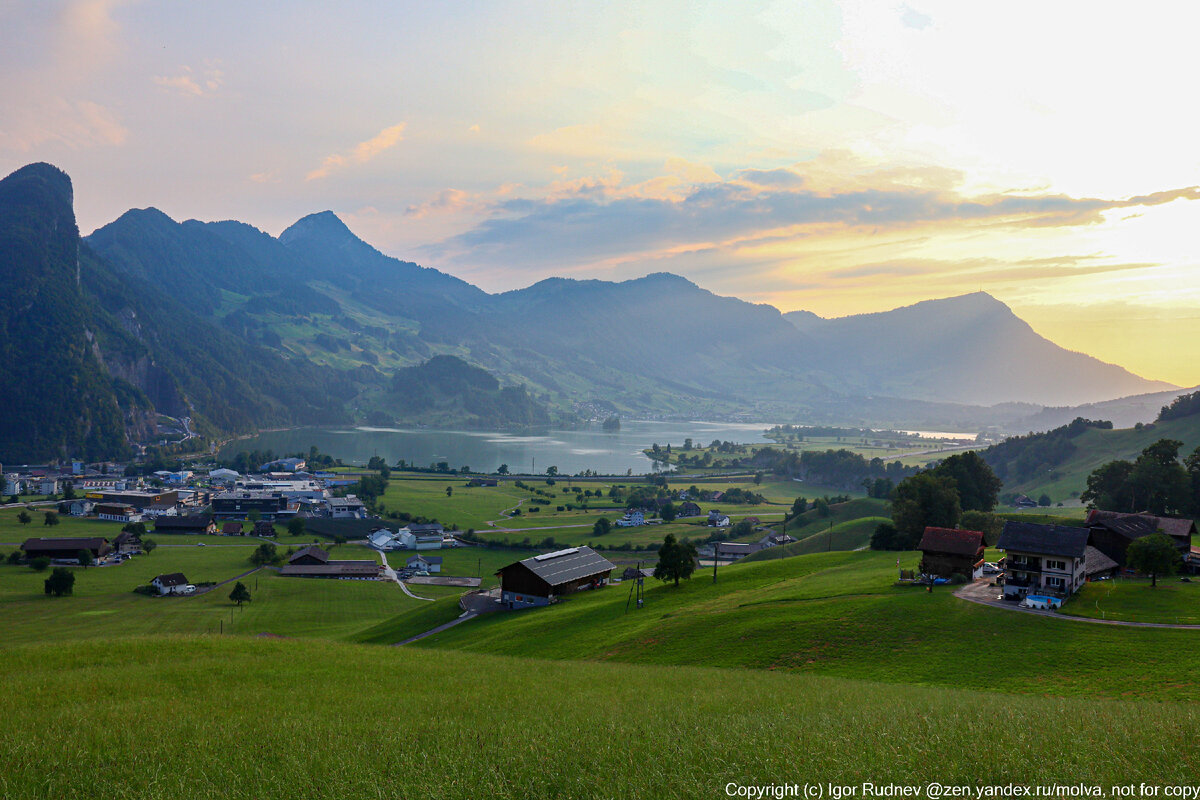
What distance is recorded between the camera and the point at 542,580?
2148 inches

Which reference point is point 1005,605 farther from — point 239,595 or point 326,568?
point 326,568

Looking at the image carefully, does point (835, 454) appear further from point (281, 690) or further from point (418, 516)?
point (281, 690)

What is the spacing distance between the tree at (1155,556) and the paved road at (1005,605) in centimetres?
761

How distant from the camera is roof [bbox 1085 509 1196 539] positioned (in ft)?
147

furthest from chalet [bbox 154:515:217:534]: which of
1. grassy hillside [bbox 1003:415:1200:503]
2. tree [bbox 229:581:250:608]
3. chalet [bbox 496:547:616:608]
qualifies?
grassy hillside [bbox 1003:415:1200:503]

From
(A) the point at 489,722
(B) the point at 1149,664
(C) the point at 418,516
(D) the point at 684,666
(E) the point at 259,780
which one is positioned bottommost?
(C) the point at 418,516

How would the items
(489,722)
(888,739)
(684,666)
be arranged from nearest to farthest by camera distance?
(888,739) → (489,722) → (684,666)

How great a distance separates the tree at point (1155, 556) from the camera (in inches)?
1449

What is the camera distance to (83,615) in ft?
197

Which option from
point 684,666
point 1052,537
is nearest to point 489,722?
point 684,666

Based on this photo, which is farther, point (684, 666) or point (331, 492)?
point (331, 492)

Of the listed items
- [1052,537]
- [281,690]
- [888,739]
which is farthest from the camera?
[1052,537]

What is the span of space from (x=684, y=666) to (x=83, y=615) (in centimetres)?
5977

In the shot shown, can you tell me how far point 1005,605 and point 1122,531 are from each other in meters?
16.9
